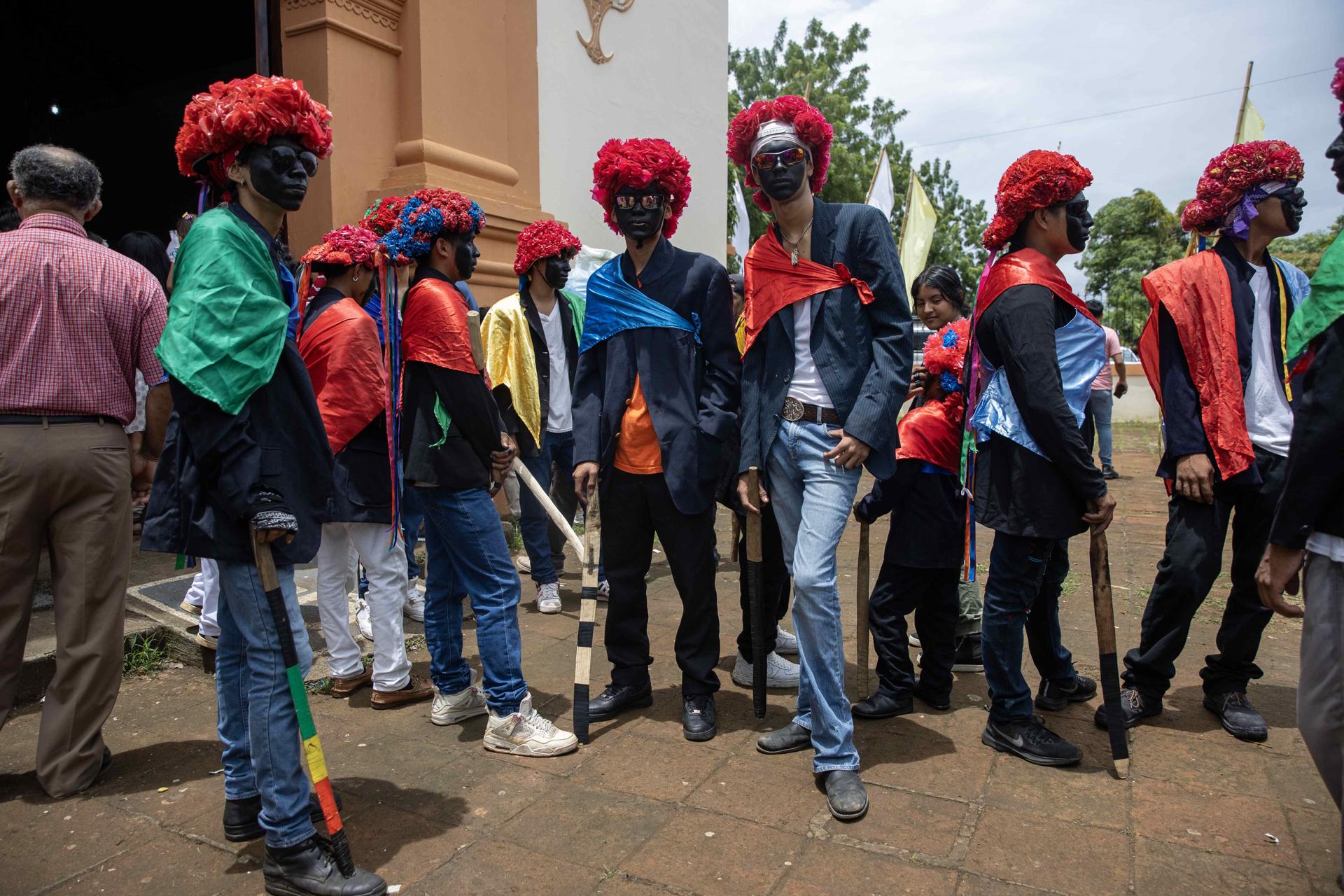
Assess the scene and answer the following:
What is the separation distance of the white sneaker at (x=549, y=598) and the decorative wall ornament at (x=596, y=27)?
5.52m

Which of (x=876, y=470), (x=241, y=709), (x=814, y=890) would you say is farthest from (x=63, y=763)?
(x=876, y=470)

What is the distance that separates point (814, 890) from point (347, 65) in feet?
19.8

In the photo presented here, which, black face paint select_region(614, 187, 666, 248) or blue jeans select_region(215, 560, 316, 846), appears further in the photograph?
black face paint select_region(614, 187, 666, 248)

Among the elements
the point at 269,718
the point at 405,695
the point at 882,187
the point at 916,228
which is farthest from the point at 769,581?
the point at 882,187

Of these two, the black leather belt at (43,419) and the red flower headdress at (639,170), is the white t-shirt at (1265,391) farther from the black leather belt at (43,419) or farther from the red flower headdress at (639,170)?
the black leather belt at (43,419)

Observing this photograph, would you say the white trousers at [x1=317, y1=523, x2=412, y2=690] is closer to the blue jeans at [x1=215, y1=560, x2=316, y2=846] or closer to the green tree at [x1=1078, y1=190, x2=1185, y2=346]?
the blue jeans at [x1=215, y1=560, x2=316, y2=846]

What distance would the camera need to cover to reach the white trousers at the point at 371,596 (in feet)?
12.8

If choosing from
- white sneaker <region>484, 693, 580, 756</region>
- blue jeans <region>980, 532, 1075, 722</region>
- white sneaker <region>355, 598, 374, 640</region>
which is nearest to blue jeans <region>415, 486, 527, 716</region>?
white sneaker <region>484, 693, 580, 756</region>

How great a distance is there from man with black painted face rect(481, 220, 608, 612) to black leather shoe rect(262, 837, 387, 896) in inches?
113

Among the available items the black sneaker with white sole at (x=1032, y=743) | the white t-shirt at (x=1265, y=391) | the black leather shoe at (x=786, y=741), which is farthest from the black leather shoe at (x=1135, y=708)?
the black leather shoe at (x=786, y=741)

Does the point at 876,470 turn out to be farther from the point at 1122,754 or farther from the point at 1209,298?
the point at 1209,298

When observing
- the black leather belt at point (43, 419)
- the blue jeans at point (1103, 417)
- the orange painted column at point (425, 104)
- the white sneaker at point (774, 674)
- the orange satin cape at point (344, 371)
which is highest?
the orange painted column at point (425, 104)

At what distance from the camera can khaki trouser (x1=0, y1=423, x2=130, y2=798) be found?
305cm

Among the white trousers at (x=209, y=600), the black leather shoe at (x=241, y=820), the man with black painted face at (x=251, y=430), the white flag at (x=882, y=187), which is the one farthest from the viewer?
the white flag at (x=882, y=187)
